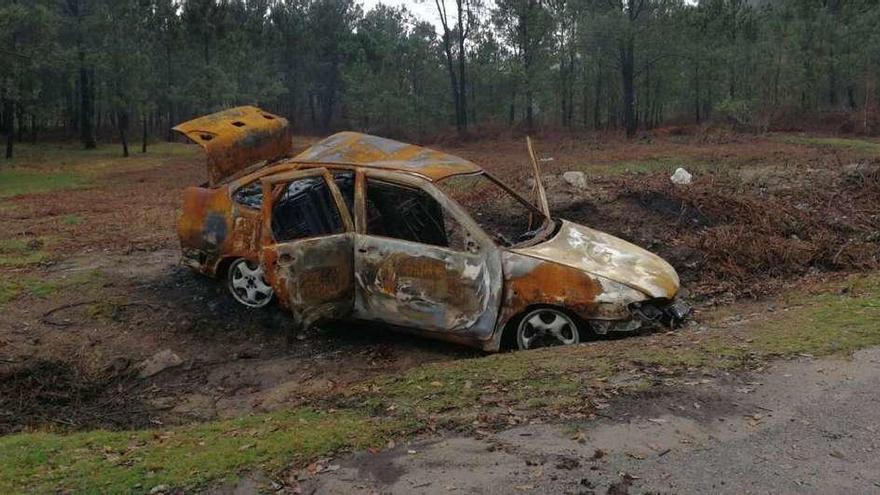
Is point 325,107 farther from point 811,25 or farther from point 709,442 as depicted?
point 709,442

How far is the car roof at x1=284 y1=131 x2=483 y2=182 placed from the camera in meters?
6.29

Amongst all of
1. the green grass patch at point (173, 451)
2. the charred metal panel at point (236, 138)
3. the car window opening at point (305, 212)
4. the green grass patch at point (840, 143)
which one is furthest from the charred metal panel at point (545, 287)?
the green grass patch at point (840, 143)

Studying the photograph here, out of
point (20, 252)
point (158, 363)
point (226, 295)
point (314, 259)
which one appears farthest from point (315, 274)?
point (20, 252)

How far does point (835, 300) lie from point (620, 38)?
27.6 m

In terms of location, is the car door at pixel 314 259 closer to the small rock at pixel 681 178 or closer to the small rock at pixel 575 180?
the small rock at pixel 575 180

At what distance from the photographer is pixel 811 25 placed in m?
35.6

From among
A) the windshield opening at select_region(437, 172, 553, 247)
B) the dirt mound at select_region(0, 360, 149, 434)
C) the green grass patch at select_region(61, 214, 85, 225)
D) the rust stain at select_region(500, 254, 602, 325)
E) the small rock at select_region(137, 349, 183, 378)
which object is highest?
the windshield opening at select_region(437, 172, 553, 247)

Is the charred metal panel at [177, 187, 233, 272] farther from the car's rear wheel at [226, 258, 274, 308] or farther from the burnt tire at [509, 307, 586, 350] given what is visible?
the burnt tire at [509, 307, 586, 350]

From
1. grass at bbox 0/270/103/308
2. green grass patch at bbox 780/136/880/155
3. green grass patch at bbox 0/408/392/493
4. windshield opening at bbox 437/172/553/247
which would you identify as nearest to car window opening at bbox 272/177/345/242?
windshield opening at bbox 437/172/553/247

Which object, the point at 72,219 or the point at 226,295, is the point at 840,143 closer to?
the point at 226,295

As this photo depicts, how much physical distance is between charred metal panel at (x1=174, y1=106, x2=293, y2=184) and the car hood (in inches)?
138

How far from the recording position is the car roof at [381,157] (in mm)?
6293

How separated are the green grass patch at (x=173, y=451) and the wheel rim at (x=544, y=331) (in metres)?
1.80

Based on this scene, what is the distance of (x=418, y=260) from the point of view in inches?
231
